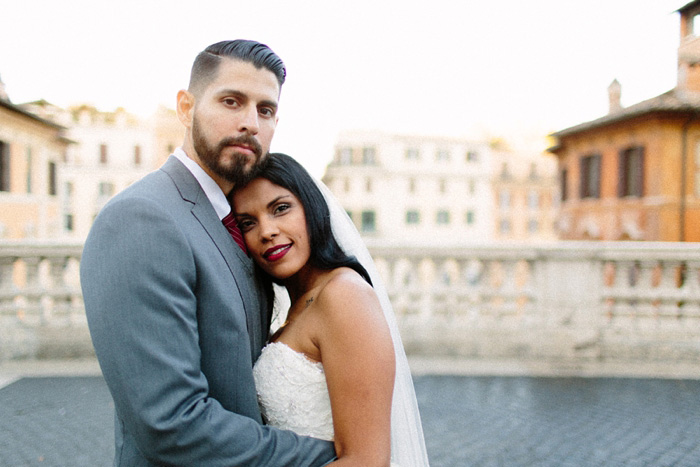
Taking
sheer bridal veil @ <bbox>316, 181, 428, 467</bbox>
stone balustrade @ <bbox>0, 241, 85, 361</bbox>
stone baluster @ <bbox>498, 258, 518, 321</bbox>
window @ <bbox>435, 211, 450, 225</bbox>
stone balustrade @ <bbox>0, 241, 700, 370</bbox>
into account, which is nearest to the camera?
sheer bridal veil @ <bbox>316, 181, 428, 467</bbox>

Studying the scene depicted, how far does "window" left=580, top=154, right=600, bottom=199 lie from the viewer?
2447cm

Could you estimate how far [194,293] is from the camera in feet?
5.32

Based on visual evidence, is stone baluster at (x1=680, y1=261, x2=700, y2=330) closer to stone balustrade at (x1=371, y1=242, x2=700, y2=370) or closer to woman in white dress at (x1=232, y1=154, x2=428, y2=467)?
stone balustrade at (x1=371, y1=242, x2=700, y2=370)

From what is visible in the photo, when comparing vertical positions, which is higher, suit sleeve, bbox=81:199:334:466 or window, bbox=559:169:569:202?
window, bbox=559:169:569:202

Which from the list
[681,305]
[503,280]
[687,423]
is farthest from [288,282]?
[681,305]

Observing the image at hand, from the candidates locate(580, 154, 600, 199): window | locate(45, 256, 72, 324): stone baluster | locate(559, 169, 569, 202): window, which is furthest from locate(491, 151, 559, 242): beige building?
locate(45, 256, 72, 324): stone baluster

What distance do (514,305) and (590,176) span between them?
2161 centimetres

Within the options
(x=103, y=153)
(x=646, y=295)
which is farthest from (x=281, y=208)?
(x=103, y=153)

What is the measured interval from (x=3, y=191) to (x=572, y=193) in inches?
1045

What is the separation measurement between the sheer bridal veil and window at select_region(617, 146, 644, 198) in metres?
22.4

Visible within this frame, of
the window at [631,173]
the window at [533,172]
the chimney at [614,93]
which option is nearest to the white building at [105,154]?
the chimney at [614,93]

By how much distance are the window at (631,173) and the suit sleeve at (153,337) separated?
2338cm

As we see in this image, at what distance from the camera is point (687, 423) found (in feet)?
15.1

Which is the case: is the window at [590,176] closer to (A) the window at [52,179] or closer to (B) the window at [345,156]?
(A) the window at [52,179]
